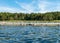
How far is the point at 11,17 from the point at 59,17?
42.1m

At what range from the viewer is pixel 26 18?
176750mm

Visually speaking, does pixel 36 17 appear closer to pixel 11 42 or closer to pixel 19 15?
pixel 19 15

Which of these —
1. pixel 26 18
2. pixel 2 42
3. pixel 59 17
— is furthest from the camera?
pixel 26 18

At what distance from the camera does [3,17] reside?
166 metres

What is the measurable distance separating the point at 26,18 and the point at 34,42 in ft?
502

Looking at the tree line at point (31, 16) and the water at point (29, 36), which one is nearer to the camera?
the water at point (29, 36)

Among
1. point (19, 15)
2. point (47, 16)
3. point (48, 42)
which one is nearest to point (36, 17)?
point (47, 16)

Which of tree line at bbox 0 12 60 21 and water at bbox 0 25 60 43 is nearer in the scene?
water at bbox 0 25 60 43

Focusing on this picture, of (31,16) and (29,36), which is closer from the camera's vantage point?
(29,36)

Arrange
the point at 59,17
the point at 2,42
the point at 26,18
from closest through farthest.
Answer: the point at 2,42 → the point at 59,17 → the point at 26,18

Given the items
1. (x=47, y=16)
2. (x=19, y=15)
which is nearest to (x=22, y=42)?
(x=47, y=16)

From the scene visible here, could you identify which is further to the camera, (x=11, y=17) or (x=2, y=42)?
(x=11, y=17)

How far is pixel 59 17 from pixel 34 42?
471 feet

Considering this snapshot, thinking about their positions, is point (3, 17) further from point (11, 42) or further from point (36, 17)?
point (11, 42)
